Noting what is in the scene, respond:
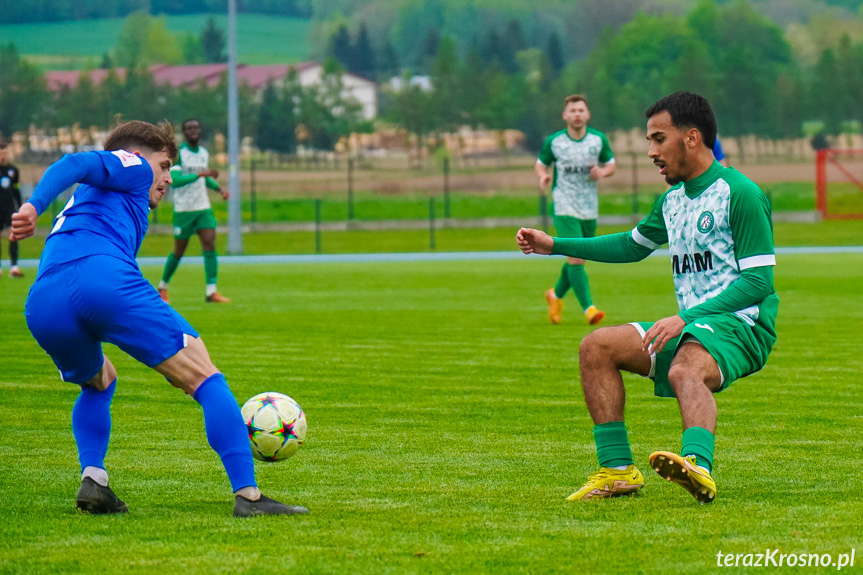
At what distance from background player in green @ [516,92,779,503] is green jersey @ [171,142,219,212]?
11.4m

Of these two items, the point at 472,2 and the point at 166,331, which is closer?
the point at 166,331

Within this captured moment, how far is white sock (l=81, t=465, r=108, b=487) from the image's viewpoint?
16.8ft

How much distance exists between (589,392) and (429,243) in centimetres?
3068

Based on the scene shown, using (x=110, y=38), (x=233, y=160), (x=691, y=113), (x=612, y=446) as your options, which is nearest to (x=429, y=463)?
(x=612, y=446)

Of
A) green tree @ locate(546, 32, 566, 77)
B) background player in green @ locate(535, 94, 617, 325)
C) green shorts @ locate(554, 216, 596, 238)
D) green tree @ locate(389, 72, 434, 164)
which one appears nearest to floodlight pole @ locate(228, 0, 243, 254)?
background player in green @ locate(535, 94, 617, 325)

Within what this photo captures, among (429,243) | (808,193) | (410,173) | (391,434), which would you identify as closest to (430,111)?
(410,173)

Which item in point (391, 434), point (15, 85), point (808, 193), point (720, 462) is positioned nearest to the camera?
point (720, 462)

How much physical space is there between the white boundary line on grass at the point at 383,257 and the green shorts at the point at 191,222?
10744 mm

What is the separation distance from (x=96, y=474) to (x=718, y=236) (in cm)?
277

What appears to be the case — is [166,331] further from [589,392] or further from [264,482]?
[589,392]

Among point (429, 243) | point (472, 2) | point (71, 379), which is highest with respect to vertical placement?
point (472, 2)

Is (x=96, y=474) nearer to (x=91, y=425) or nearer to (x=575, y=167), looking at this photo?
(x=91, y=425)

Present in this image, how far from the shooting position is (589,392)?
5.41 m

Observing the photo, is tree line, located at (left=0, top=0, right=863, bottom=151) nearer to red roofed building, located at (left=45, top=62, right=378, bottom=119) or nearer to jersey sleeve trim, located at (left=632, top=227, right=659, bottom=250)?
red roofed building, located at (left=45, top=62, right=378, bottom=119)
